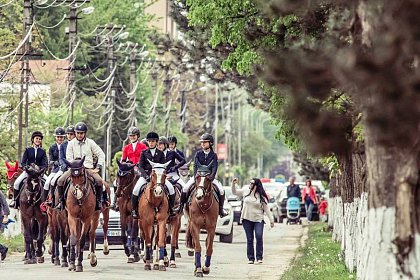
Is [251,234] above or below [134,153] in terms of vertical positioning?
below

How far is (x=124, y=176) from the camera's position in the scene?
28141 mm

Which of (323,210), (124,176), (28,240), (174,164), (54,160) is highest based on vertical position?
(54,160)

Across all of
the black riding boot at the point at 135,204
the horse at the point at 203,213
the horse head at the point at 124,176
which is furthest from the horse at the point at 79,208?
the horse head at the point at 124,176

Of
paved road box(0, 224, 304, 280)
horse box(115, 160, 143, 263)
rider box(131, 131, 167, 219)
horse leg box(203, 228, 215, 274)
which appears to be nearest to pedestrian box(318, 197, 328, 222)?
paved road box(0, 224, 304, 280)

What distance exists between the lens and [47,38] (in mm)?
78062

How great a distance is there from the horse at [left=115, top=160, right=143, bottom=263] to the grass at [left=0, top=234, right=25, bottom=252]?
5.19 meters

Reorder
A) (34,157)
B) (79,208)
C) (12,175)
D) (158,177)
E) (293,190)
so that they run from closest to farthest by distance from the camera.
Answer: (158,177)
(79,208)
(34,157)
(12,175)
(293,190)

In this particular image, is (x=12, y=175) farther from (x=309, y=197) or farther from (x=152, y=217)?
(x=309, y=197)

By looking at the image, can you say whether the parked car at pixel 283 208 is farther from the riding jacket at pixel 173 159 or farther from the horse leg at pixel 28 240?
the riding jacket at pixel 173 159

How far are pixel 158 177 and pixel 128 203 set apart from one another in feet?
10.9

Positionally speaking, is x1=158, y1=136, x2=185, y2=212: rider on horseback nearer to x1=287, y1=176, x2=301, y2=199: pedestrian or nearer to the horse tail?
the horse tail

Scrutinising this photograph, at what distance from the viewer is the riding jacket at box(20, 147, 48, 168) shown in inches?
1097

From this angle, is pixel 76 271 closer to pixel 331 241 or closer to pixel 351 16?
pixel 351 16

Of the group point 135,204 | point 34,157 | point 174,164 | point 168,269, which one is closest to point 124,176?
point 174,164
